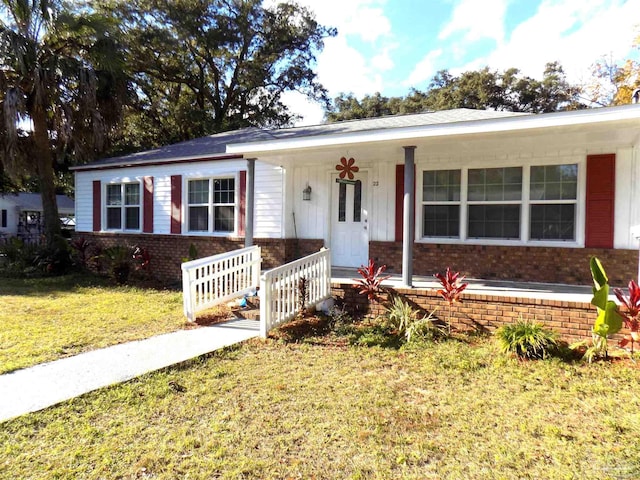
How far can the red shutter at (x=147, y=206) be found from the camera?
1077 cm

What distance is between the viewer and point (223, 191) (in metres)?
9.83

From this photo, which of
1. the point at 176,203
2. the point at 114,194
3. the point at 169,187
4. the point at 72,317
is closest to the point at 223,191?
the point at 176,203

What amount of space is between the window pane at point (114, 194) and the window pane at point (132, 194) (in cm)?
29

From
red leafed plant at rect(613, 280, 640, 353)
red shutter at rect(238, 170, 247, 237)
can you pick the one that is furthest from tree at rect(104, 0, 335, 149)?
red leafed plant at rect(613, 280, 640, 353)

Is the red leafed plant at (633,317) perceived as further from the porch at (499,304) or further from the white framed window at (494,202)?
the white framed window at (494,202)

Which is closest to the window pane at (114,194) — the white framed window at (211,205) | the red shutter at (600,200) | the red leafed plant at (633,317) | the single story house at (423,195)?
the single story house at (423,195)

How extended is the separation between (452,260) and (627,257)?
273 cm

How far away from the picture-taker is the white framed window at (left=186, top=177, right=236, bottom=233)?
9781mm

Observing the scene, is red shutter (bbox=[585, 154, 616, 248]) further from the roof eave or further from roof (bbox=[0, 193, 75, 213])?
roof (bbox=[0, 193, 75, 213])

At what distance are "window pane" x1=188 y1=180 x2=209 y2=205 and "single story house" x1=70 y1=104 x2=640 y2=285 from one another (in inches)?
1.1

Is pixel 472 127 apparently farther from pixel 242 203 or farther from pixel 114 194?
pixel 114 194

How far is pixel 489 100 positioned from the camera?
78.1ft

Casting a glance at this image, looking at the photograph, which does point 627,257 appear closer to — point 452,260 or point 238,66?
point 452,260

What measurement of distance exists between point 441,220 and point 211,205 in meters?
5.48
